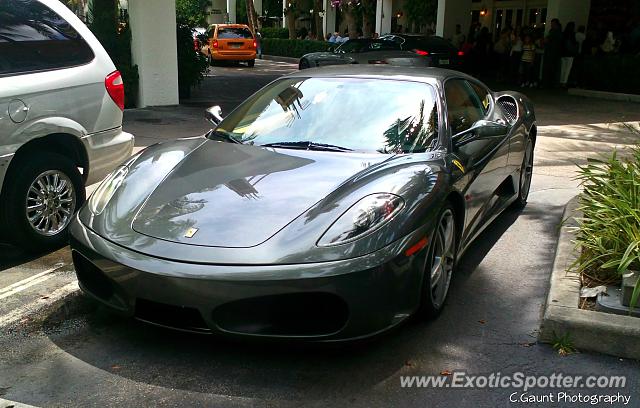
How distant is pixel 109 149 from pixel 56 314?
1.87m

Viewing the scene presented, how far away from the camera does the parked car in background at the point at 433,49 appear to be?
57.3 ft

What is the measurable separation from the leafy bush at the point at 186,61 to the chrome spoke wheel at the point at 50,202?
9461 mm

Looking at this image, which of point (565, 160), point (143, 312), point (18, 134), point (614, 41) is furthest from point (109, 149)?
point (614, 41)

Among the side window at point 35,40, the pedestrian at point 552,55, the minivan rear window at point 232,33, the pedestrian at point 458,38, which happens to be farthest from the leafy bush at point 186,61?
the minivan rear window at point 232,33

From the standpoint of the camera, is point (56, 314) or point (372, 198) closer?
point (372, 198)

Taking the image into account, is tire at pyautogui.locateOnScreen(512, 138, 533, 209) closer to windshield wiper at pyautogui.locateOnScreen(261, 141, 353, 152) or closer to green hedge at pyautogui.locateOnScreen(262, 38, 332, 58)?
windshield wiper at pyautogui.locateOnScreen(261, 141, 353, 152)

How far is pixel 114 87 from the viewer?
213 inches

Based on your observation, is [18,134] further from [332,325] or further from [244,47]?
[244,47]

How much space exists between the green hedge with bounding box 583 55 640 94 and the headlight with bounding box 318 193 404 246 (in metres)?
15.0

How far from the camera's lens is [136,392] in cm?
308

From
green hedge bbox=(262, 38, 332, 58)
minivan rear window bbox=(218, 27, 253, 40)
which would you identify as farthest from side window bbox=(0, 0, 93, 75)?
green hedge bbox=(262, 38, 332, 58)

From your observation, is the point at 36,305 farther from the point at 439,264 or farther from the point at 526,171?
the point at 526,171

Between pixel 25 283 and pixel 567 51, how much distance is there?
1700 centimetres

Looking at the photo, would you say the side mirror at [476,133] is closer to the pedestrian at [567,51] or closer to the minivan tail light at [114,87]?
the minivan tail light at [114,87]
